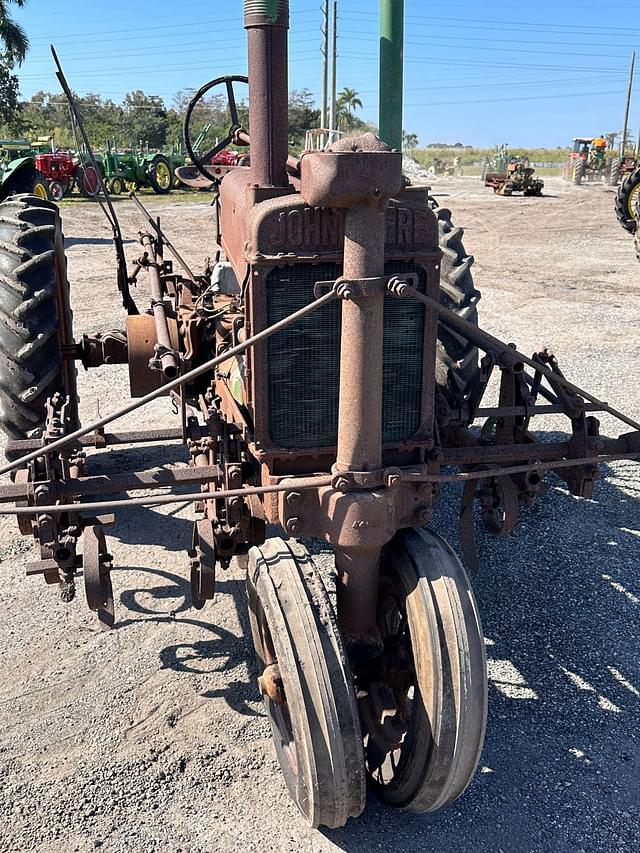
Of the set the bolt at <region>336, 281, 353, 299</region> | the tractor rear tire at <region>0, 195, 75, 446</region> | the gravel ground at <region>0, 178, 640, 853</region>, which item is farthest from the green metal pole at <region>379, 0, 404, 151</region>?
the bolt at <region>336, 281, 353, 299</region>

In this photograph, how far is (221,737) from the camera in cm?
299

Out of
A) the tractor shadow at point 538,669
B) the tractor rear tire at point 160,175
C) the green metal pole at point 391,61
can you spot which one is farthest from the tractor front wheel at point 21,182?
the tractor rear tire at point 160,175

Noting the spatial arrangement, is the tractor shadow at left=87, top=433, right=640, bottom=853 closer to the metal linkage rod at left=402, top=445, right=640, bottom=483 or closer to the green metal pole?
the metal linkage rod at left=402, top=445, right=640, bottom=483

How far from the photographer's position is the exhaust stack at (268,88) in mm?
2490

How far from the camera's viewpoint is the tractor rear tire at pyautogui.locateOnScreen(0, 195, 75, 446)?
158 inches

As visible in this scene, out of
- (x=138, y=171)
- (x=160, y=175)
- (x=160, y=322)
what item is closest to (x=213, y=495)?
(x=160, y=322)

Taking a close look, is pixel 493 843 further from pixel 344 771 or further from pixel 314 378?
pixel 314 378

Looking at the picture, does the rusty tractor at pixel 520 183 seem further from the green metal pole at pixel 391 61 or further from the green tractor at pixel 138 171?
the green metal pole at pixel 391 61

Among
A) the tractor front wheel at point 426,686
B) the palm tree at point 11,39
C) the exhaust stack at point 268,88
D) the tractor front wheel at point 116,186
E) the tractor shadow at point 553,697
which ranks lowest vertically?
the tractor shadow at point 553,697

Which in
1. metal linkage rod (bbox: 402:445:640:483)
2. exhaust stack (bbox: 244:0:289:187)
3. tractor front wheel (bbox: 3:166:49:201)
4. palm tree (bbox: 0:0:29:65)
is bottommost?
metal linkage rod (bbox: 402:445:640:483)

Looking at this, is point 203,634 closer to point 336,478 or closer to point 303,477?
point 303,477

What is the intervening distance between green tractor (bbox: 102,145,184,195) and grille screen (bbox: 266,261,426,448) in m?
24.1

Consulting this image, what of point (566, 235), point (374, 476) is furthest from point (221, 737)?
point (566, 235)

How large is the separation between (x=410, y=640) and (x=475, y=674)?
0.30m
